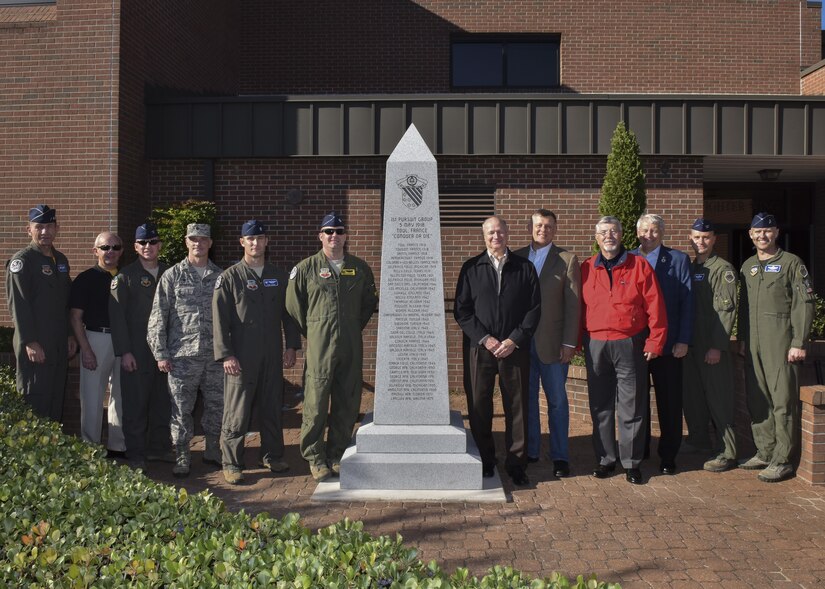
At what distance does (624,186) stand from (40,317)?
6.68m

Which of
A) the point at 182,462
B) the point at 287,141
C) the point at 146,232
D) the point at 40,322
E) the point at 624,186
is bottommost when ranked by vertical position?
the point at 182,462

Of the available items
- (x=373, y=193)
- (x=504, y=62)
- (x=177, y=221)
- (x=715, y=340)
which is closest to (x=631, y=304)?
(x=715, y=340)

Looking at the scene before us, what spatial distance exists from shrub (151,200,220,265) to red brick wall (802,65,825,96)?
1073 cm

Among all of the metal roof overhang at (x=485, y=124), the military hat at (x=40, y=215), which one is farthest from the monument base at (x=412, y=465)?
the metal roof overhang at (x=485, y=124)

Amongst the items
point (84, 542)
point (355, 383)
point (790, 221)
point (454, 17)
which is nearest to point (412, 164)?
point (355, 383)

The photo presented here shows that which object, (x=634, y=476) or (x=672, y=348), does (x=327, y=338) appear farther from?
(x=672, y=348)

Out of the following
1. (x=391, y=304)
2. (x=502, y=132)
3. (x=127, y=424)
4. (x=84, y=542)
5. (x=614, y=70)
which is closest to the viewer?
(x=84, y=542)

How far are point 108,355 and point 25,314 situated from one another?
767 mm

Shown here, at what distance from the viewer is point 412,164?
568 cm

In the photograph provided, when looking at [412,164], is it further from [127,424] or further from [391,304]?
[127,424]

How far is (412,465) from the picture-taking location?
5.47 m

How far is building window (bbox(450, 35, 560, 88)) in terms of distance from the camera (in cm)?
1427

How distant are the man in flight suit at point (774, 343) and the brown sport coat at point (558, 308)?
1456 millimetres

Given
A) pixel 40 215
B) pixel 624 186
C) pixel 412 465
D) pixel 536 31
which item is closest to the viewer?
pixel 412 465
